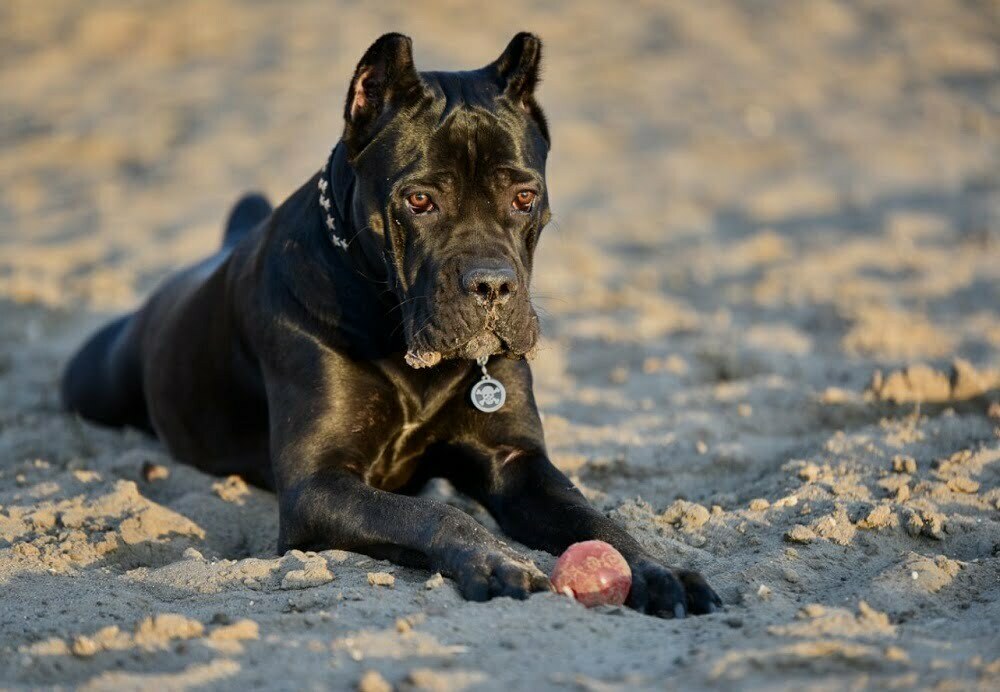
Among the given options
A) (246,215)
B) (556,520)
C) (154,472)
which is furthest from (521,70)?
(246,215)

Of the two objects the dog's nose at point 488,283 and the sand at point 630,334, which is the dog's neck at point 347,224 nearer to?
the dog's nose at point 488,283

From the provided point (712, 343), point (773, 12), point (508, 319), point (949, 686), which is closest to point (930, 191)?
point (712, 343)

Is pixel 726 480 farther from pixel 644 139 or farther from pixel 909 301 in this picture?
pixel 644 139

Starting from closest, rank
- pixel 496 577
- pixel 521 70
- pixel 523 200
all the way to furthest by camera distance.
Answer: pixel 496 577 < pixel 523 200 < pixel 521 70

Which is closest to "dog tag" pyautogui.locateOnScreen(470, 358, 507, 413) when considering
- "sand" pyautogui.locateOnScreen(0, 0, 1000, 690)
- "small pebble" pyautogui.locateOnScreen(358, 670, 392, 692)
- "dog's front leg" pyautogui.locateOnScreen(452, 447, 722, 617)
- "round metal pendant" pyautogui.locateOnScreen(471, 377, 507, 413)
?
"round metal pendant" pyautogui.locateOnScreen(471, 377, 507, 413)

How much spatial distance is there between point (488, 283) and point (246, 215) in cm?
353

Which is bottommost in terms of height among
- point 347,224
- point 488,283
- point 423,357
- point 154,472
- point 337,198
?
point 154,472

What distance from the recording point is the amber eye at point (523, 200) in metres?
4.79

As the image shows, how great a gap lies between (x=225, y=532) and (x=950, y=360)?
4182 mm

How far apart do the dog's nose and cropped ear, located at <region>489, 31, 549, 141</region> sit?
2.74ft

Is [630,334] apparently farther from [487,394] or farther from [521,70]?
[521,70]

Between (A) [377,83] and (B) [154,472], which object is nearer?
(A) [377,83]

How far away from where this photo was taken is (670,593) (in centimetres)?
402

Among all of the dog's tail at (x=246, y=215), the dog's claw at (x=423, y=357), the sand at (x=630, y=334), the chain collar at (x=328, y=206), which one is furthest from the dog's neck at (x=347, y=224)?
the dog's tail at (x=246, y=215)
